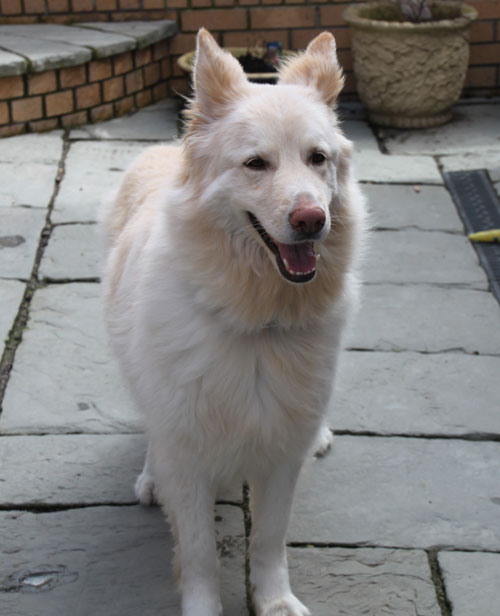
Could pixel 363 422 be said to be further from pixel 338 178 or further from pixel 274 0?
pixel 274 0

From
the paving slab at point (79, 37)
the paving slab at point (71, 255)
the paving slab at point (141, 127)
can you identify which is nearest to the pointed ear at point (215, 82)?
the paving slab at point (71, 255)

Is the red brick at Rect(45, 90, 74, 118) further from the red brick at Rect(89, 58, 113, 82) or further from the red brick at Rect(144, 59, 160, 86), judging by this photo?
the red brick at Rect(144, 59, 160, 86)

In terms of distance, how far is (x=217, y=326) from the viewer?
2.50 m

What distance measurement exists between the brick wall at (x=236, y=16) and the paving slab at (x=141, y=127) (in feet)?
1.92

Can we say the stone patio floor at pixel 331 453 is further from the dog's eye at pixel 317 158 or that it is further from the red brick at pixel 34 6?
the red brick at pixel 34 6

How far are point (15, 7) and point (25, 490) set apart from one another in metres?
4.91

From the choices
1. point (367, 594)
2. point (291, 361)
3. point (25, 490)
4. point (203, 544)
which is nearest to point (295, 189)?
point (291, 361)

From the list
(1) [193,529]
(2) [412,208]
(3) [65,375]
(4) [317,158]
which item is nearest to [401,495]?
(1) [193,529]

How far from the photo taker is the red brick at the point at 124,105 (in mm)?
6715

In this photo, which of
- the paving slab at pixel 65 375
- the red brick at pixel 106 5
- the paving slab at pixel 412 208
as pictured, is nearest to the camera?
the paving slab at pixel 65 375

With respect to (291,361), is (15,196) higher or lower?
lower

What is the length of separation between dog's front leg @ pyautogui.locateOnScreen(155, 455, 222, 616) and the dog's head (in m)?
0.69

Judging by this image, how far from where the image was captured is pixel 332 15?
6949mm

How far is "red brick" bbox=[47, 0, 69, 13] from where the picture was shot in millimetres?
6941
